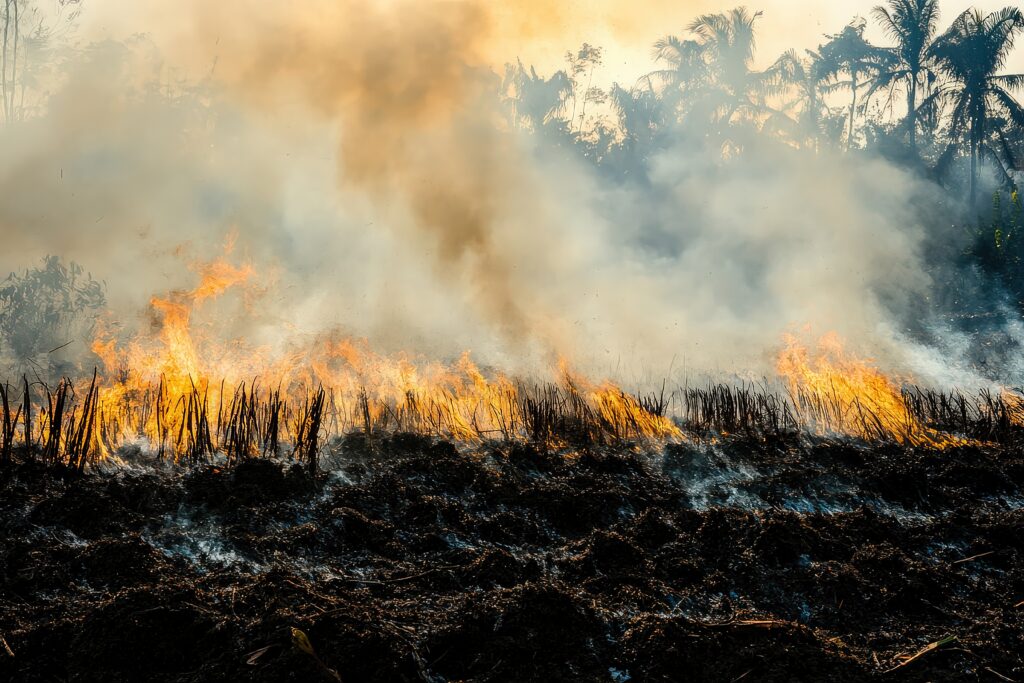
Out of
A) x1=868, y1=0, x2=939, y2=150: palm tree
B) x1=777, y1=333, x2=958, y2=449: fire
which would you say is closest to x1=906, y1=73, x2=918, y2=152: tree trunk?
x1=868, y1=0, x2=939, y2=150: palm tree

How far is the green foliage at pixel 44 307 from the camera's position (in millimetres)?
11688

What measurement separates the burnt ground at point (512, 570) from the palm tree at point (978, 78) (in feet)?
77.4

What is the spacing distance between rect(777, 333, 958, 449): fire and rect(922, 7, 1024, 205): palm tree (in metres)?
18.5

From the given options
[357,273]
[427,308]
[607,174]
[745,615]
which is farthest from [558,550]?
[607,174]

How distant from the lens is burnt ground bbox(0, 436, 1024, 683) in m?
4.66

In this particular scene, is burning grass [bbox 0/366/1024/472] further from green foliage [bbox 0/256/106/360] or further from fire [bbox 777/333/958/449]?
green foliage [bbox 0/256/106/360]

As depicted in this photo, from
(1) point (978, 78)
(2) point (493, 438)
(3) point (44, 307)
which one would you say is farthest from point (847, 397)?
(1) point (978, 78)

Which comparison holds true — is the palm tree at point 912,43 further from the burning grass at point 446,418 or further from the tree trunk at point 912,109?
the burning grass at point 446,418

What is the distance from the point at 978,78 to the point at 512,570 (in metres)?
29.3

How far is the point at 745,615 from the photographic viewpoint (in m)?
5.52

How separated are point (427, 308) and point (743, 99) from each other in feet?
74.2

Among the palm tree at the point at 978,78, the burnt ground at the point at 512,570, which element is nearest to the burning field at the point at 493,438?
the burnt ground at the point at 512,570

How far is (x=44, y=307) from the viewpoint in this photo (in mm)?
12016

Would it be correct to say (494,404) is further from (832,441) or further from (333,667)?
(333,667)
